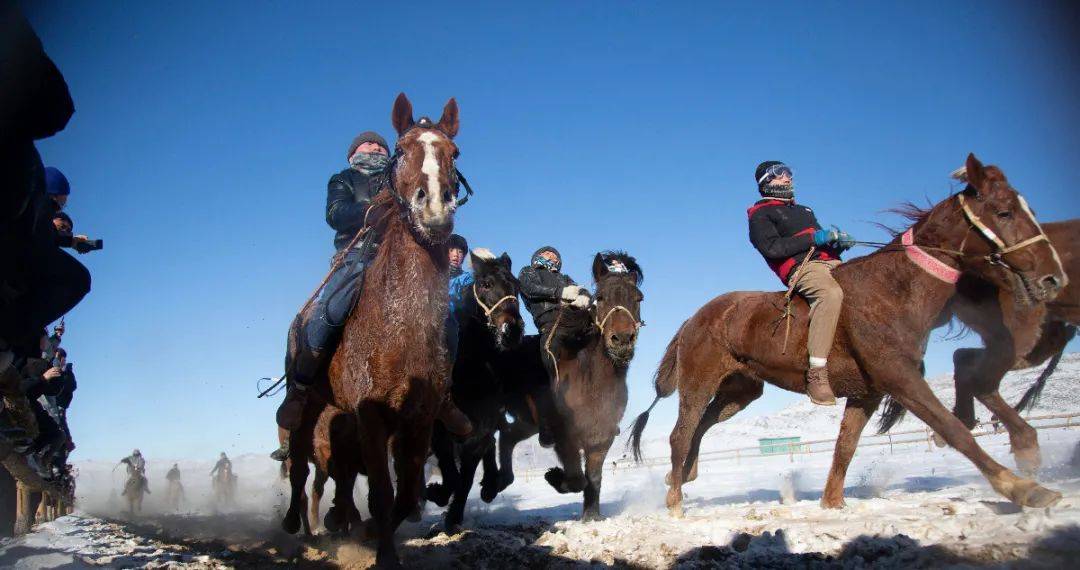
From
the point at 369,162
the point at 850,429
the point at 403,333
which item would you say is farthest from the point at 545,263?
the point at 403,333

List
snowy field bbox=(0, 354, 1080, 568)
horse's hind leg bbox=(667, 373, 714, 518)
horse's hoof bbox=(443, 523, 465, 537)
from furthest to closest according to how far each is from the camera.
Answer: horse's hind leg bbox=(667, 373, 714, 518)
horse's hoof bbox=(443, 523, 465, 537)
snowy field bbox=(0, 354, 1080, 568)

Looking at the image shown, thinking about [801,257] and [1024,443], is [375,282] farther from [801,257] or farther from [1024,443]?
[1024,443]

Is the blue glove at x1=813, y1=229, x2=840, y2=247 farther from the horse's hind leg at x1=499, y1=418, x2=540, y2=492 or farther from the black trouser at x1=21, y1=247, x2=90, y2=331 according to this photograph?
the black trouser at x1=21, y1=247, x2=90, y2=331

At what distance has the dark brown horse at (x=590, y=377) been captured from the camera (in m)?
8.16

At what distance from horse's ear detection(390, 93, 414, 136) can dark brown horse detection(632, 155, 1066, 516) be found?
174 inches

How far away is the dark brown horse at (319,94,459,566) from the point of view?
189 inches

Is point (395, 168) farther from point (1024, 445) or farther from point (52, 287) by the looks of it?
point (1024, 445)

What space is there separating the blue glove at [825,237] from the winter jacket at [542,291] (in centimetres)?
340

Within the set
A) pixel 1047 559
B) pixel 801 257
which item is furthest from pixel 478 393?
pixel 1047 559

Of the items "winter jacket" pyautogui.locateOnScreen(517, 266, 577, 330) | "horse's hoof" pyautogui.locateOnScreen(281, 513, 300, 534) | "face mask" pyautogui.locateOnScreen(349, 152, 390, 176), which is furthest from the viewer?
"winter jacket" pyautogui.locateOnScreen(517, 266, 577, 330)

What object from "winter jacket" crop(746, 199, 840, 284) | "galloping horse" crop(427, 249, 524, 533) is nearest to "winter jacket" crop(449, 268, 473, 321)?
"galloping horse" crop(427, 249, 524, 533)

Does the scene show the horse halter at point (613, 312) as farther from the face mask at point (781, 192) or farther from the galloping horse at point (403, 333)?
the galloping horse at point (403, 333)

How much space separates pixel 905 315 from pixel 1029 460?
71.3 inches

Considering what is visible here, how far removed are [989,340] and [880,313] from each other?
5.24 feet
